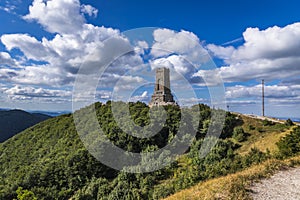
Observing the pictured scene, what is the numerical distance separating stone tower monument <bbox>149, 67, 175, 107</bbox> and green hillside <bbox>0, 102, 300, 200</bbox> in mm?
4013

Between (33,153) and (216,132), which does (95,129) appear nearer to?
(33,153)

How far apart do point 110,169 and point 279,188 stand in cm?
2846

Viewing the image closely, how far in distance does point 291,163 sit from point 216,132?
23.1 metres

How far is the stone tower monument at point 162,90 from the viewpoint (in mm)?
48200

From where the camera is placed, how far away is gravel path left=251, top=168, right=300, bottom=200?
8.39 meters

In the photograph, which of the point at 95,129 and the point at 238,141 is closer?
the point at 238,141

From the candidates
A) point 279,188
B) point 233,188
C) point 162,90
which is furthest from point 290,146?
point 162,90

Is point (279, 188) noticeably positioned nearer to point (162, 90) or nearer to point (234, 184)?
point (234, 184)

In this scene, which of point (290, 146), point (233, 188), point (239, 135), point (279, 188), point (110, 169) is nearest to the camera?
point (233, 188)

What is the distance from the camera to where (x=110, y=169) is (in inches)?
1358

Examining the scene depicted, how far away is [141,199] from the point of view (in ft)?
57.0

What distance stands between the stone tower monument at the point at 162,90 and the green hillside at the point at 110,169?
401cm

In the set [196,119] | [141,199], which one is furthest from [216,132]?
Result: [141,199]

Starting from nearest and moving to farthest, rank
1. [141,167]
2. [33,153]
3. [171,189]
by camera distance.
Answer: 1. [171,189]
2. [141,167]
3. [33,153]
